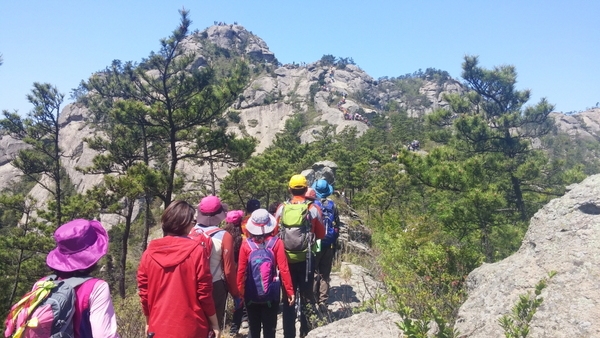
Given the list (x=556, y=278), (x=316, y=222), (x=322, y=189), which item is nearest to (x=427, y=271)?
(x=322, y=189)

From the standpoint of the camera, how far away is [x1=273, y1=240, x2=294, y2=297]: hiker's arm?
281 cm

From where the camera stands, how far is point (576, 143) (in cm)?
6194

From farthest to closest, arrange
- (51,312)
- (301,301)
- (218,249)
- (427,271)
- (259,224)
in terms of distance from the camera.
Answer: (427,271) → (301,301) → (259,224) → (218,249) → (51,312)

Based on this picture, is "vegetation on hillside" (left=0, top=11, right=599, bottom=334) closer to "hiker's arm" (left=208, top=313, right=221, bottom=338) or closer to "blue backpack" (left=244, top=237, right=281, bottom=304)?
"blue backpack" (left=244, top=237, right=281, bottom=304)

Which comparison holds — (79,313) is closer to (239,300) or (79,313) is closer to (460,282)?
(239,300)

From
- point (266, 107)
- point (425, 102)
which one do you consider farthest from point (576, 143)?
point (266, 107)

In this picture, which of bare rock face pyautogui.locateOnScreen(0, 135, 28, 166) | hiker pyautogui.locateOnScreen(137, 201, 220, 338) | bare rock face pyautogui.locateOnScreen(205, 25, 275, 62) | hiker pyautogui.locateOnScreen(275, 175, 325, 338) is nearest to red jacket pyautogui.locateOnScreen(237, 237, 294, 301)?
hiker pyautogui.locateOnScreen(275, 175, 325, 338)

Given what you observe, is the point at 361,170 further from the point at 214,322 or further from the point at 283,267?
the point at 214,322

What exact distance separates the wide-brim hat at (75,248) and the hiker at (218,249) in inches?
32.0

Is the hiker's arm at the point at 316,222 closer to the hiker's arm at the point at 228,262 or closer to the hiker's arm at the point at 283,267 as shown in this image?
the hiker's arm at the point at 283,267

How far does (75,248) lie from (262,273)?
4.63ft

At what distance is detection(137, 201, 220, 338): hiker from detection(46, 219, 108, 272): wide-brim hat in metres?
0.40

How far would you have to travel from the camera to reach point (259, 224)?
2.84 meters

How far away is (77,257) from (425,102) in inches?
3321
